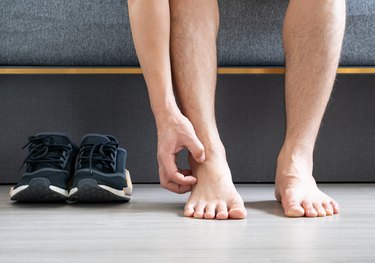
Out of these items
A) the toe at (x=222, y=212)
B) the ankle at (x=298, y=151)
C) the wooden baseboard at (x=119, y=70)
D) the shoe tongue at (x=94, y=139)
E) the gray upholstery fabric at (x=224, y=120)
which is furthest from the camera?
the gray upholstery fabric at (x=224, y=120)

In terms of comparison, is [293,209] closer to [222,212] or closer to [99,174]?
[222,212]

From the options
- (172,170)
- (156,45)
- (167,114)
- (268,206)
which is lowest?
(268,206)

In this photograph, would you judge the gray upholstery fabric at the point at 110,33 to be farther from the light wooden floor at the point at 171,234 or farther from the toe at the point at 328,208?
the toe at the point at 328,208

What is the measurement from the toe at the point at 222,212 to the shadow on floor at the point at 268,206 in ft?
0.39

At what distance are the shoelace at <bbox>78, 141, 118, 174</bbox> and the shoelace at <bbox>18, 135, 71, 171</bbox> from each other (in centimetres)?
5

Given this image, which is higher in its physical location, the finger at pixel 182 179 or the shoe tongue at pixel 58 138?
the shoe tongue at pixel 58 138

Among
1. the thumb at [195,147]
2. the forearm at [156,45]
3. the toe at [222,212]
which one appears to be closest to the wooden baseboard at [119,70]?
the forearm at [156,45]

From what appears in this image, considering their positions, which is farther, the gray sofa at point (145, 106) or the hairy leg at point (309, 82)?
the gray sofa at point (145, 106)

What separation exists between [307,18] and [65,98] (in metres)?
0.76

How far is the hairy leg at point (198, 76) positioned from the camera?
1612mm

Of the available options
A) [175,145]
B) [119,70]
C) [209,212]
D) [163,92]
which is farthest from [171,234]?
[119,70]

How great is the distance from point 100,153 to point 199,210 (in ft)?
1.16

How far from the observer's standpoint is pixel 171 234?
51.9 inches

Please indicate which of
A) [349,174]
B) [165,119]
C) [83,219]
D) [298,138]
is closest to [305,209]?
[298,138]
